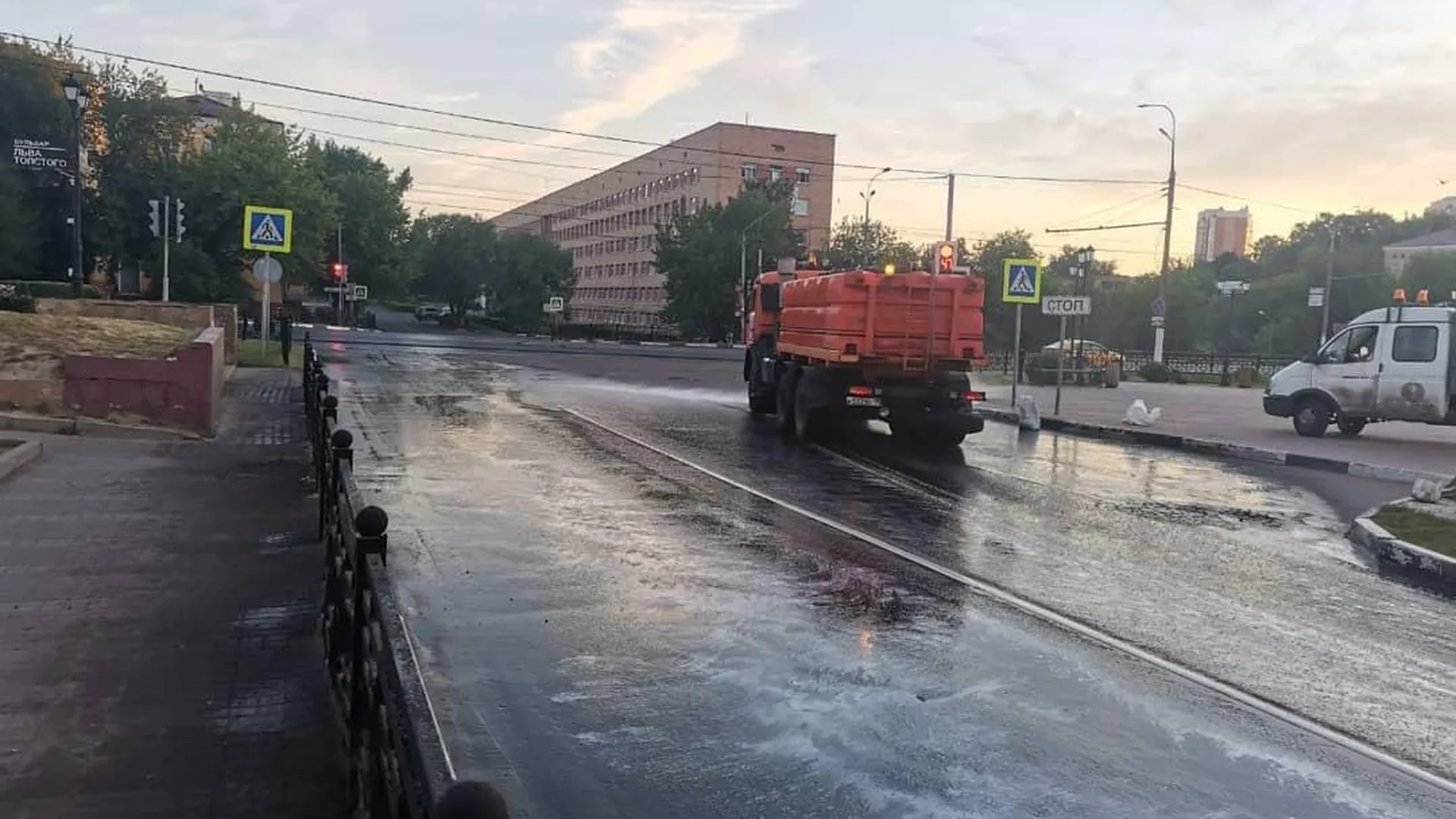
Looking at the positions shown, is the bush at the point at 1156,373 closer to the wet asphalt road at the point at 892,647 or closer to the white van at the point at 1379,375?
the white van at the point at 1379,375

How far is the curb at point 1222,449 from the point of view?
15.6 meters

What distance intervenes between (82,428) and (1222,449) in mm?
16696

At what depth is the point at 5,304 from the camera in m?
21.7

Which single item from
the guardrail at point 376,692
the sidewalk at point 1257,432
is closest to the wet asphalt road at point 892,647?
the guardrail at point 376,692

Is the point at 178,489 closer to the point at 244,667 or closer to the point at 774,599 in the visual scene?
the point at 244,667

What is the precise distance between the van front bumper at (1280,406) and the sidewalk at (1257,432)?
14.6 inches

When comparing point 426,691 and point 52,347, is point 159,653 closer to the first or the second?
point 426,691

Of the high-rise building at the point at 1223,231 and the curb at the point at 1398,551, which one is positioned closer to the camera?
the curb at the point at 1398,551

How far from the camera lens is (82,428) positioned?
1343 centimetres

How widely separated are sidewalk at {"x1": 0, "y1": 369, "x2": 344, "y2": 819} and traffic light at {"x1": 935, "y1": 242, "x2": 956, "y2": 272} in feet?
36.1

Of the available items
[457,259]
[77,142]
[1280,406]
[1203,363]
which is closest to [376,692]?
[1280,406]

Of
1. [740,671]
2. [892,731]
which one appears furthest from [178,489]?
[892,731]

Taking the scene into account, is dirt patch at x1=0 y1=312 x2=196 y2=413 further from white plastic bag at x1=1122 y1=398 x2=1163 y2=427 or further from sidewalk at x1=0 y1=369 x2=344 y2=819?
white plastic bag at x1=1122 y1=398 x2=1163 y2=427

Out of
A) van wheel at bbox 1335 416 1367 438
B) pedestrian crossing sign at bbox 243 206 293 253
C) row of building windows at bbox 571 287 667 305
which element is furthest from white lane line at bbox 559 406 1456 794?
row of building windows at bbox 571 287 667 305
